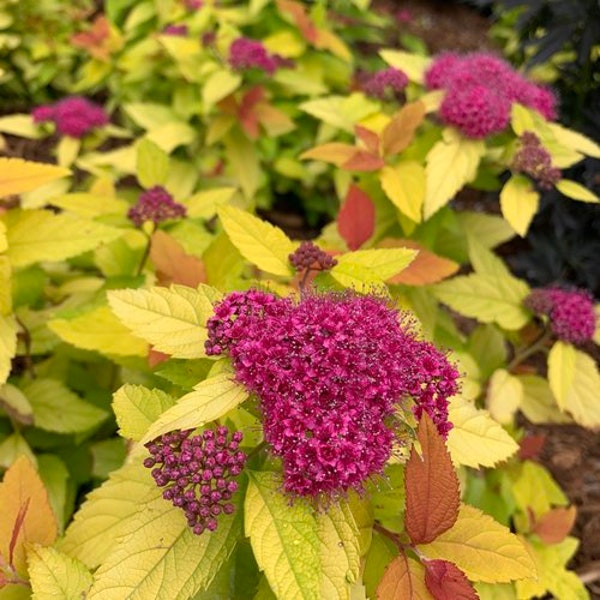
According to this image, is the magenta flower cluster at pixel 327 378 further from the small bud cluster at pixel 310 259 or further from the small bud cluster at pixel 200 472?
the small bud cluster at pixel 310 259

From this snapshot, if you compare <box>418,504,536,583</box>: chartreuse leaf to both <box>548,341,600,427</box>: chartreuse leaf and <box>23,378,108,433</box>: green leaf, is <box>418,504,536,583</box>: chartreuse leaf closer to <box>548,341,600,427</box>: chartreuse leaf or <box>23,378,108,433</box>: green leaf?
<box>548,341,600,427</box>: chartreuse leaf

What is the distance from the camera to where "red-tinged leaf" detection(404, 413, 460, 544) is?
1022 millimetres

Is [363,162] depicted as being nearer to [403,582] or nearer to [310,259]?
[310,259]

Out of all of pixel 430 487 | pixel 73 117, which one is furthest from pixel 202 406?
pixel 73 117

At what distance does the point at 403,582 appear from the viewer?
1041mm

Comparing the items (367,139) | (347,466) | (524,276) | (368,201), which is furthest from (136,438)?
(524,276)

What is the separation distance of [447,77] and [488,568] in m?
1.38

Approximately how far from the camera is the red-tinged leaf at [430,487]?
1.02 meters

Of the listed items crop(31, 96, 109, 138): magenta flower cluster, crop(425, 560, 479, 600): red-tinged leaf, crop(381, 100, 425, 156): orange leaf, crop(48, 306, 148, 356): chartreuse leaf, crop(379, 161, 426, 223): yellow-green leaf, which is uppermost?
crop(381, 100, 425, 156): orange leaf

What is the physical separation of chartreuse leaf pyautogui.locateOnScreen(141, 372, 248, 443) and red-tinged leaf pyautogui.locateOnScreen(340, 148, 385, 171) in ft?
3.07

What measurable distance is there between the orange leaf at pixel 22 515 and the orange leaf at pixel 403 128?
1.19m

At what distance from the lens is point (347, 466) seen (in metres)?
0.95

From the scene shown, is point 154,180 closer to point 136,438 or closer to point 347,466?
point 136,438

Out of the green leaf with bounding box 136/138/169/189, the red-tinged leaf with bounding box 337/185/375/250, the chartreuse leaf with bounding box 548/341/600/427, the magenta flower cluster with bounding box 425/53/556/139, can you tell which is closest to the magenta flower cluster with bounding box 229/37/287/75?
the magenta flower cluster with bounding box 425/53/556/139
